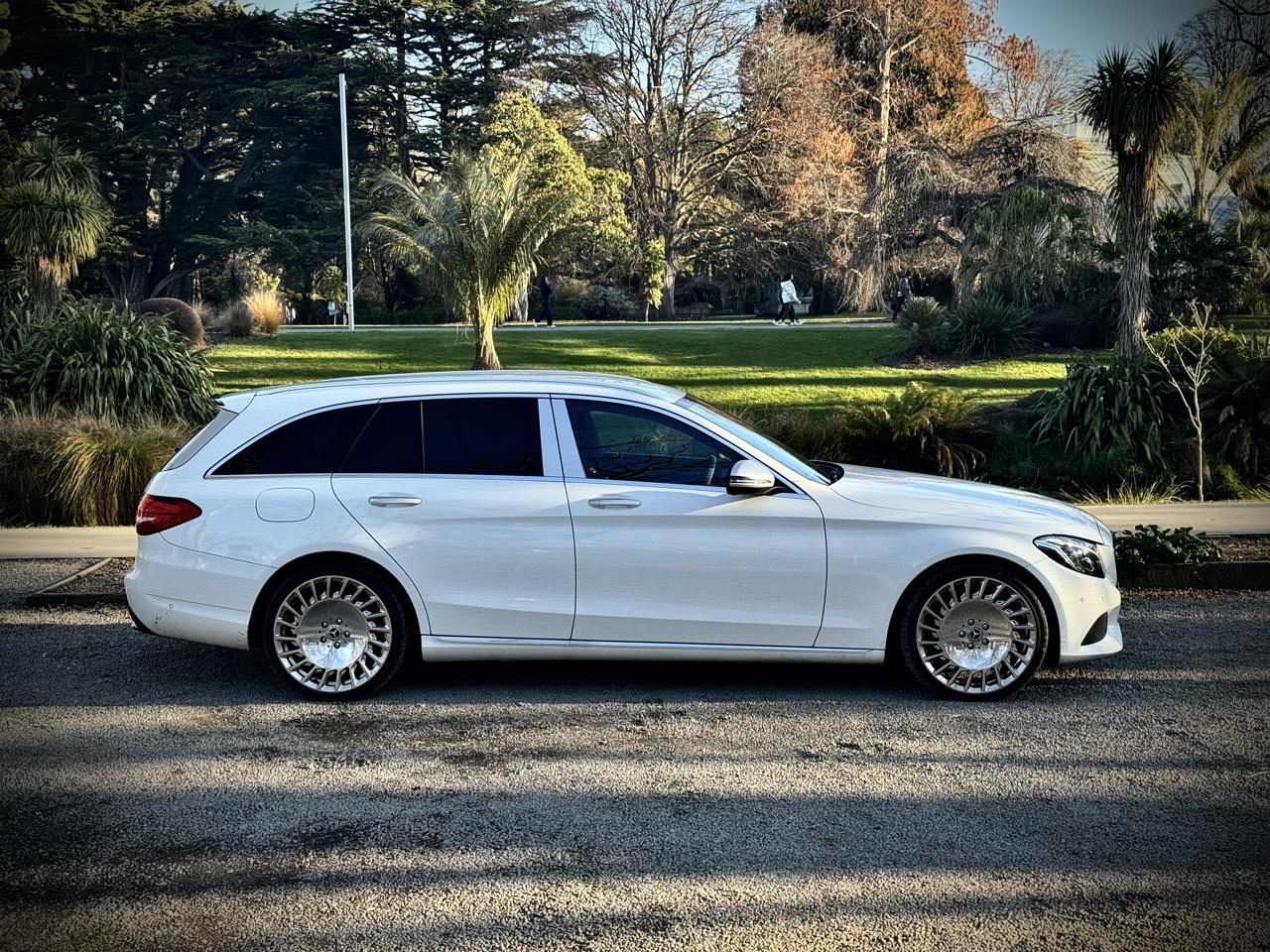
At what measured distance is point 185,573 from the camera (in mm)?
6426

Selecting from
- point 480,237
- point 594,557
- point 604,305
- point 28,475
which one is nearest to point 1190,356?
point 480,237

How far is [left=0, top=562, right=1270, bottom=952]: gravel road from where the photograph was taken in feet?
13.1

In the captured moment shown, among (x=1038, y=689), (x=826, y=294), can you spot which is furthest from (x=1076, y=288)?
(x=826, y=294)

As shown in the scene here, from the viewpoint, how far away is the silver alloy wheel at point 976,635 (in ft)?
20.6

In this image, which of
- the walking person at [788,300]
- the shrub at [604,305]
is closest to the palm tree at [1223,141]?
the walking person at [788,300]

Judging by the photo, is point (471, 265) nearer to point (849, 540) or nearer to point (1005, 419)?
point (1005, 419)

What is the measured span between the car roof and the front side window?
0.42ft

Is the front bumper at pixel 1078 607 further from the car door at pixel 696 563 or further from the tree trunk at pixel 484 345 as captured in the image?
the tree trunk at pixel 484 345

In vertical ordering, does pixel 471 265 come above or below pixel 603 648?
above

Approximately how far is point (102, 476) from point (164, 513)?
644 cm

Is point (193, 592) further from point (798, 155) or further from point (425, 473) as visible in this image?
point (798, 155)

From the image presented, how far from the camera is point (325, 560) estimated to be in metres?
6.38

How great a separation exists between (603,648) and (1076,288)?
72.6 ft

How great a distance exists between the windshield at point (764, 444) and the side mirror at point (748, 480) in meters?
0.23
